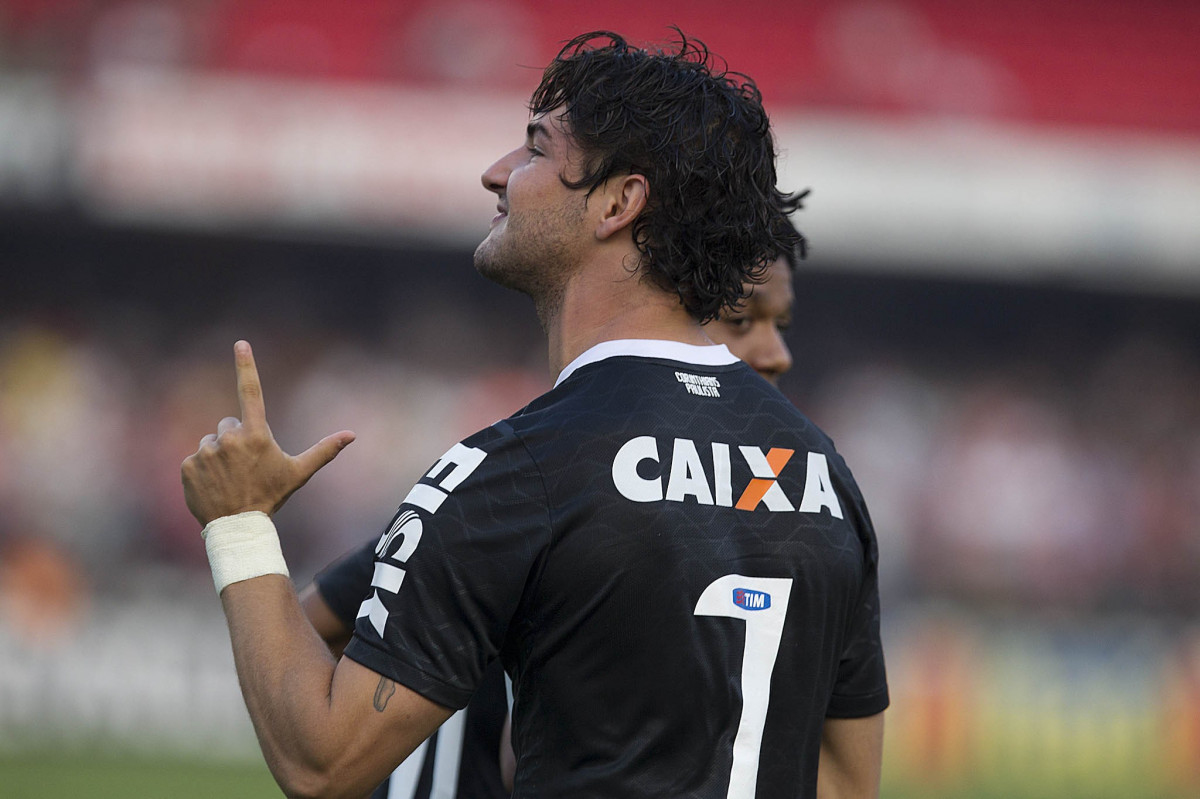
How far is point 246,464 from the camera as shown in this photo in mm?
1896

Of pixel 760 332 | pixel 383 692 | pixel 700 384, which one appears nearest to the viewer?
pixel 383 692

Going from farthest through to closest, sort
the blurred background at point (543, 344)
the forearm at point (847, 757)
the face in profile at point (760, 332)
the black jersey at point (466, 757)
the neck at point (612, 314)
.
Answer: the blurred background at point (543, 344) < the face in profile at point (760, 332) < the black jersey at point (466, 757) < the forearm at point (847, 757) < the neck at point (612, 314)

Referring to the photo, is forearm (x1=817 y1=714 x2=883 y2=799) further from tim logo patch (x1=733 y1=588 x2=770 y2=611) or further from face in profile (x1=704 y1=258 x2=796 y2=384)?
face in profile (x1=704 y1=258 x2=796 y2=384)

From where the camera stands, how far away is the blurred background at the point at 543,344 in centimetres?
963

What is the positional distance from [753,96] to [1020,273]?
10.4m

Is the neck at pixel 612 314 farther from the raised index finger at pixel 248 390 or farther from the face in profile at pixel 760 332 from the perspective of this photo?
the face in profile at pixel 760 332

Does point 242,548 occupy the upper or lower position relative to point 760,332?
lower

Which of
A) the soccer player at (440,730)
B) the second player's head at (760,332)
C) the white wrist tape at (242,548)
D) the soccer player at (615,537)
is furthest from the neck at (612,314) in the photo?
the second player's head at (760,332)

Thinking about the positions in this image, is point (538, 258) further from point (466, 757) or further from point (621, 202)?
point (466, 757)

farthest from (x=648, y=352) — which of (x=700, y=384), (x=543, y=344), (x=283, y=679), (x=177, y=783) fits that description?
(x=543, y=344)

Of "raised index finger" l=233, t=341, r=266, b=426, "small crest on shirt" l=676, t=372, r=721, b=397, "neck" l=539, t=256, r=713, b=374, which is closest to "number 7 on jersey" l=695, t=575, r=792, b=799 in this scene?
"small crest on shirt" l=676, t=372, r=721, b=397

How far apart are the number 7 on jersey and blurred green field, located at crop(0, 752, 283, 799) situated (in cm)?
591

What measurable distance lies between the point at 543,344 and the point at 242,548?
34.2 feet

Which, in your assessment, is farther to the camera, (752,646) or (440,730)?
(440,730)
